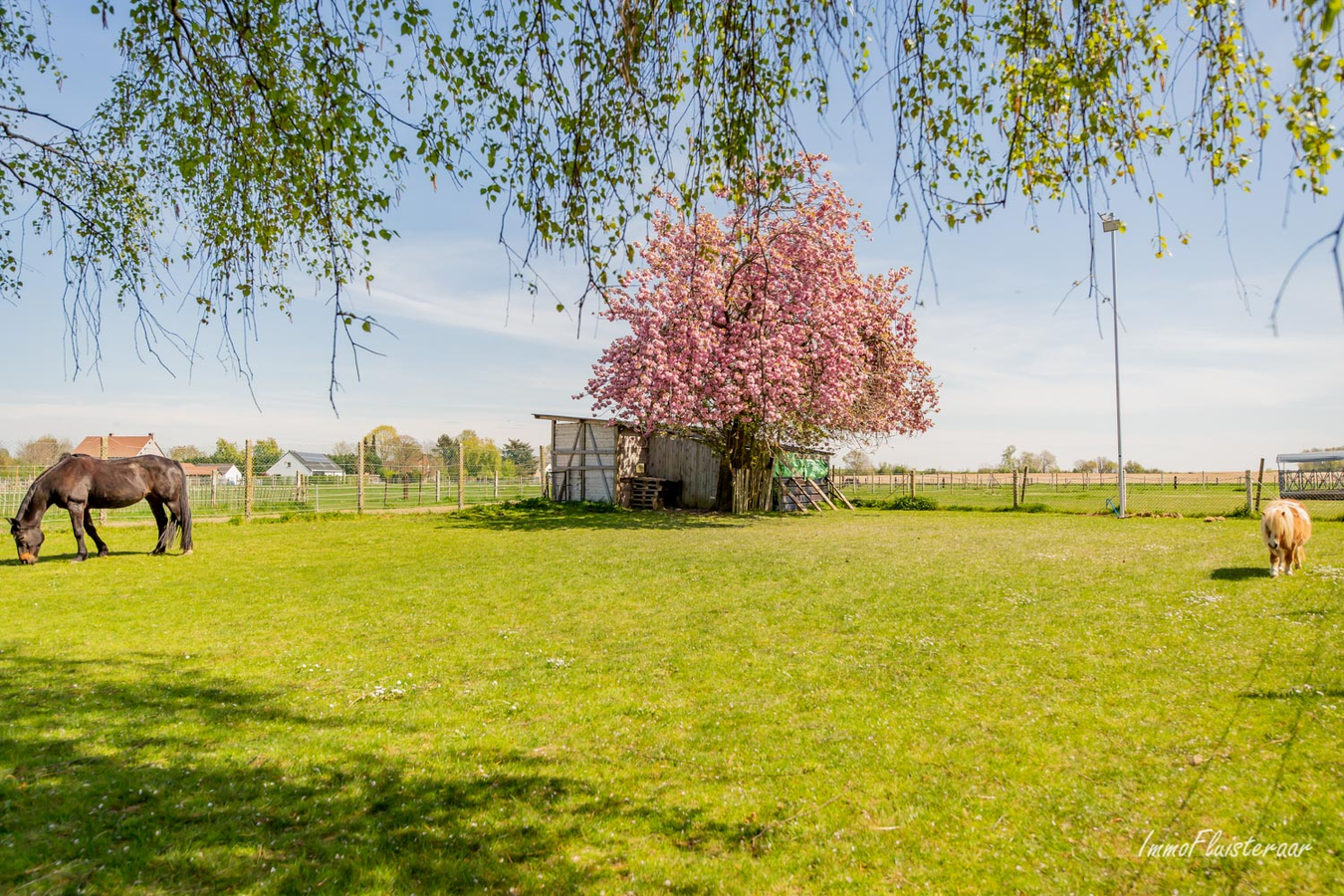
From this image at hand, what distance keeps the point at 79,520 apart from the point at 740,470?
22.5 metres

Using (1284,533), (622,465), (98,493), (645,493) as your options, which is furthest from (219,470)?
(1284,533)

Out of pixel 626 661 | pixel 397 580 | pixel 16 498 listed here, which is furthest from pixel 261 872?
pixel 16 498

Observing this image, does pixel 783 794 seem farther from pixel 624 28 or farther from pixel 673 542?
pixel 673 542

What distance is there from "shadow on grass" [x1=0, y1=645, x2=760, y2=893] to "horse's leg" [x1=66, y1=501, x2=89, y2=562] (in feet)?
34.5

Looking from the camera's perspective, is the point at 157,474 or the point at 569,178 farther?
the point at 157,474

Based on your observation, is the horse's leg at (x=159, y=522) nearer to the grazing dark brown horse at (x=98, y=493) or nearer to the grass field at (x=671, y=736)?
the grazing dark brown horse at (x=98, y=493)

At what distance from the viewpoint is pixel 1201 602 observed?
10258 mm

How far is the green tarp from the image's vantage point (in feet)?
107

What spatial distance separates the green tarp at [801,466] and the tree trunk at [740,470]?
102 centimetres

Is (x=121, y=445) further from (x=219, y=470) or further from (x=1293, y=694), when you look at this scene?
(x=1293, y=694)

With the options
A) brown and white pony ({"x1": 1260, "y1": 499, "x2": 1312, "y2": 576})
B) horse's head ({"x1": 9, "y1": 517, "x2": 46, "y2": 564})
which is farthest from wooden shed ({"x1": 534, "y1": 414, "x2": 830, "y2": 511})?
horse's head ({"x1": 9, "y1": 517, "x2": 46, "y2": 564})

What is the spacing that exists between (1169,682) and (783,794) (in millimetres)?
4719

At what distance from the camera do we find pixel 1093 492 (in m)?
54.5

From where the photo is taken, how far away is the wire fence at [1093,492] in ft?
93.0
